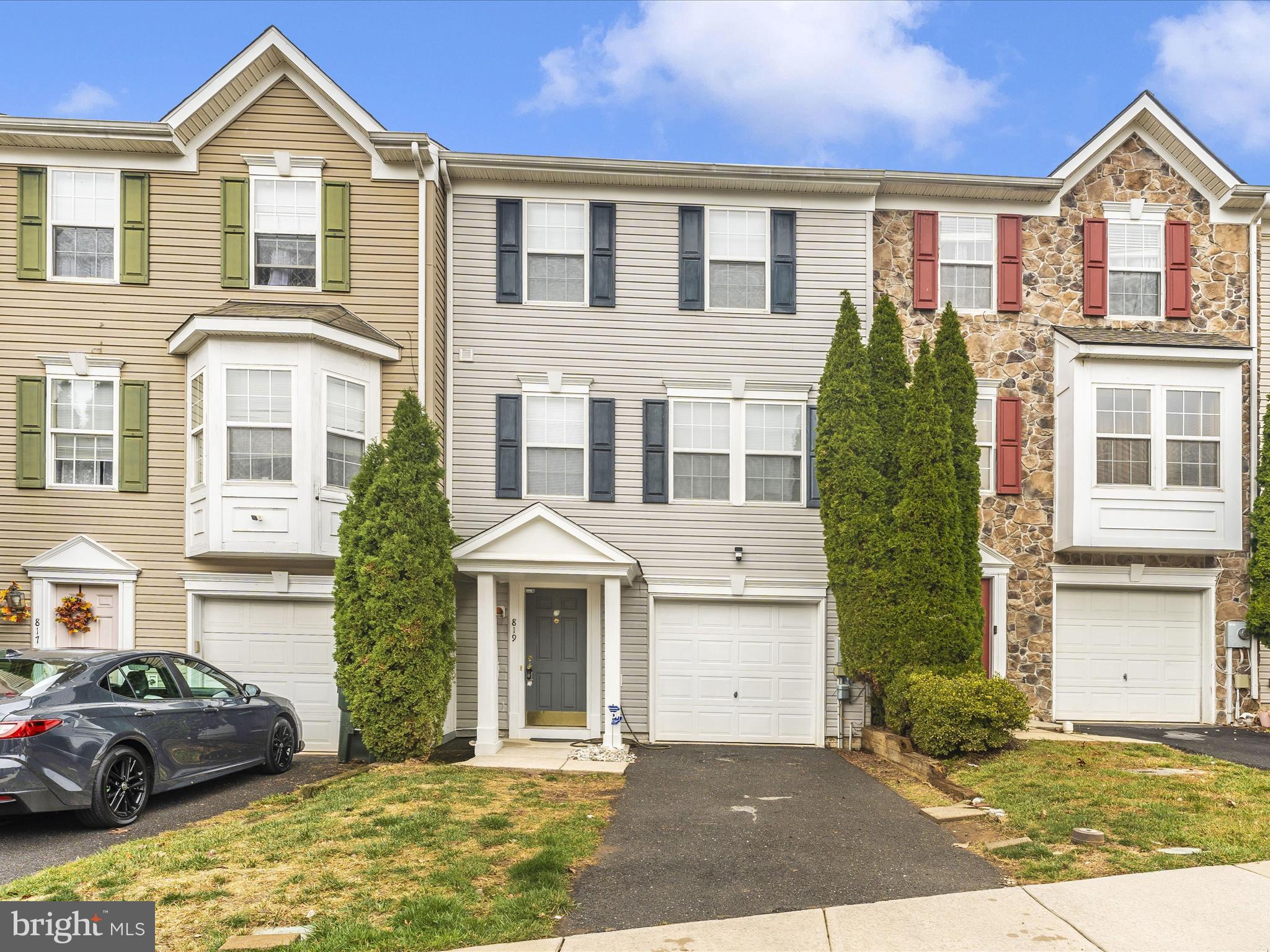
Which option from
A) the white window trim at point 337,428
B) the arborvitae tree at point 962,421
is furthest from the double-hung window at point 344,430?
the arborvitae tree at point 962,421

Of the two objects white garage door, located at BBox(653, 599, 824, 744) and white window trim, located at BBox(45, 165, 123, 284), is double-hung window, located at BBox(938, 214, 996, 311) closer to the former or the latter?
white garage door, located at BBox(653, 599, 824, 744)

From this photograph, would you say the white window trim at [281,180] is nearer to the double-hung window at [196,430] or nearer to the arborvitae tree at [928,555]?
the double-hung window at [196,430]

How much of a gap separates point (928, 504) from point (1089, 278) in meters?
5.21

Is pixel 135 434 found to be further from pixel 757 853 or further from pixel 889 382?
pixel 889 382

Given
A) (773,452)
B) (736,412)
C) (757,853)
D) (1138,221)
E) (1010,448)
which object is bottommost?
(757,853)

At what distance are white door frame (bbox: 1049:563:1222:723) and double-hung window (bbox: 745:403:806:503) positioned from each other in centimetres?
417

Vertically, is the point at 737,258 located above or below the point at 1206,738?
above

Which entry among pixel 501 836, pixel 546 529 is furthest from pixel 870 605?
pixel 501 836

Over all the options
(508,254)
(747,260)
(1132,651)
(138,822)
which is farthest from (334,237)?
(1132,651)

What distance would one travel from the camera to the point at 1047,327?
12938 millimetres

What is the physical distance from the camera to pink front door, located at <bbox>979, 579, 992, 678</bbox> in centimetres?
1259

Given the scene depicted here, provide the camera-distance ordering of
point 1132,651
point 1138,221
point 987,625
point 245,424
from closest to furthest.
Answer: point 245,424, point 987,625, point 1132,651, point 1138,221

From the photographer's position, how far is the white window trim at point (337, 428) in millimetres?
10898

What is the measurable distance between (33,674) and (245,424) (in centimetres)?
427
